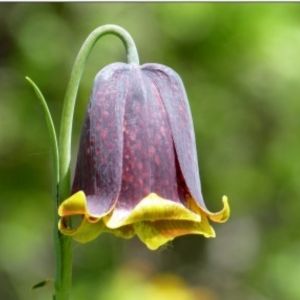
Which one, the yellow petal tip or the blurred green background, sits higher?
the yellow petal tip

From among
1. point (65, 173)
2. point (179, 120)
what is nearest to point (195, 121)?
point (179, 120)

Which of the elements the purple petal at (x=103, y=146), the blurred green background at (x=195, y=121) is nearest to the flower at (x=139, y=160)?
the purple petal at (x=103, y=146)

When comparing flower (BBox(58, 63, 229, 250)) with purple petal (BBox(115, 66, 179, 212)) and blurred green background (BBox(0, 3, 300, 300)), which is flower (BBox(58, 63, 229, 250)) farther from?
blurred green background (BBox(0, 3, 300, 300))

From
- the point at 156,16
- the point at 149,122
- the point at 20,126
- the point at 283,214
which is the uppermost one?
the point at 149,122

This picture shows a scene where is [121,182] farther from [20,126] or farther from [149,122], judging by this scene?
[20,126]

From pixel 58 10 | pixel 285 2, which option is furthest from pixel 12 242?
pixel 285 2

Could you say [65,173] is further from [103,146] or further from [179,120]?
[179,120]

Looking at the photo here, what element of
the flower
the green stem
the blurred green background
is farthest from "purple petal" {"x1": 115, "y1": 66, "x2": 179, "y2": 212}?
the blurred green background
